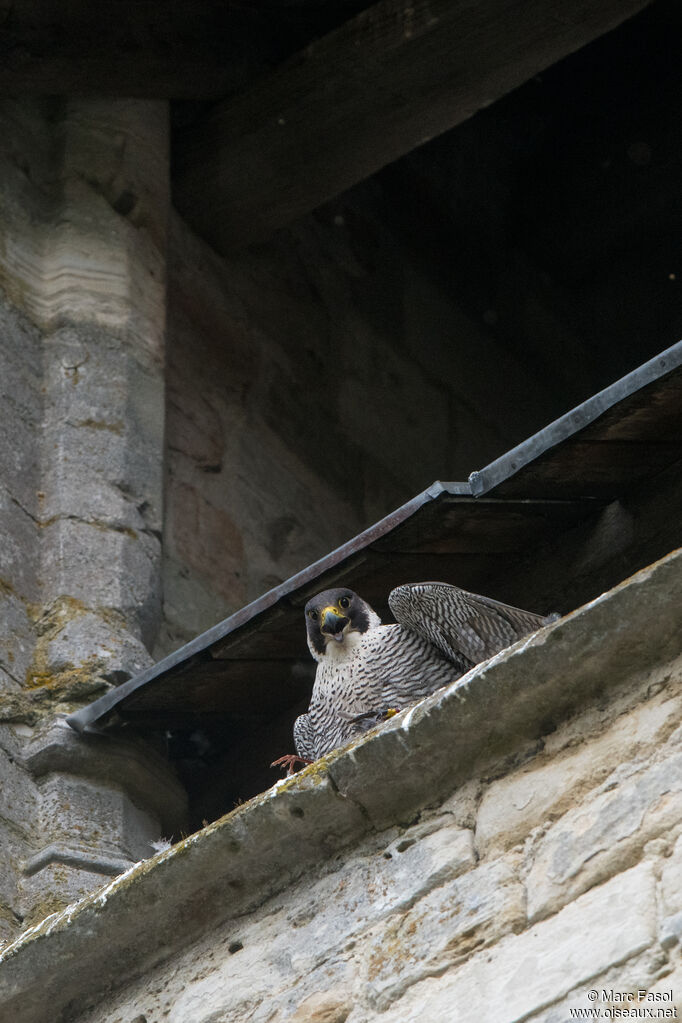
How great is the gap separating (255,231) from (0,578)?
2.07 metres

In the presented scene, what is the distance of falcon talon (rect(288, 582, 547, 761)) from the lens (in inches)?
174

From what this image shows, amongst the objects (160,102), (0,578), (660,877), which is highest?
(160,102)

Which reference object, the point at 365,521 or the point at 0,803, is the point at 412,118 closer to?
the point at 365,521

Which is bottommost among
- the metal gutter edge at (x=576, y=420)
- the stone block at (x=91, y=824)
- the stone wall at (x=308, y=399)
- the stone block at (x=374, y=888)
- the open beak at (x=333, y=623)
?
the stone block at (x=374, y=888)

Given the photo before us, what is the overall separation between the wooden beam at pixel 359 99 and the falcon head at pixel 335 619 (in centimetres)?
217

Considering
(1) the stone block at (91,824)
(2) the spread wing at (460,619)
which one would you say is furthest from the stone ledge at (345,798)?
(1) the stone block at (91,824)

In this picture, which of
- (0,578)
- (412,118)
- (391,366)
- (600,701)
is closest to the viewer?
(600,701)

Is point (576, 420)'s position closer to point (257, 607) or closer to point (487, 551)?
point (487, 551)

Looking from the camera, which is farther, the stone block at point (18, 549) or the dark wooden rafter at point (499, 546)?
the stone block at point (18, 549)

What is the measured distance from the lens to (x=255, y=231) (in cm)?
693

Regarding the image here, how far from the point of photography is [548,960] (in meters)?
3.22

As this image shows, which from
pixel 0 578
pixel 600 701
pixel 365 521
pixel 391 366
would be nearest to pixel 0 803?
pixel 0 578

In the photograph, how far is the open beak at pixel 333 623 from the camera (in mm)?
4703

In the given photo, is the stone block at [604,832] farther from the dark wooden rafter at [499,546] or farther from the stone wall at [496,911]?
the dark wooden rafter at [499,546]
